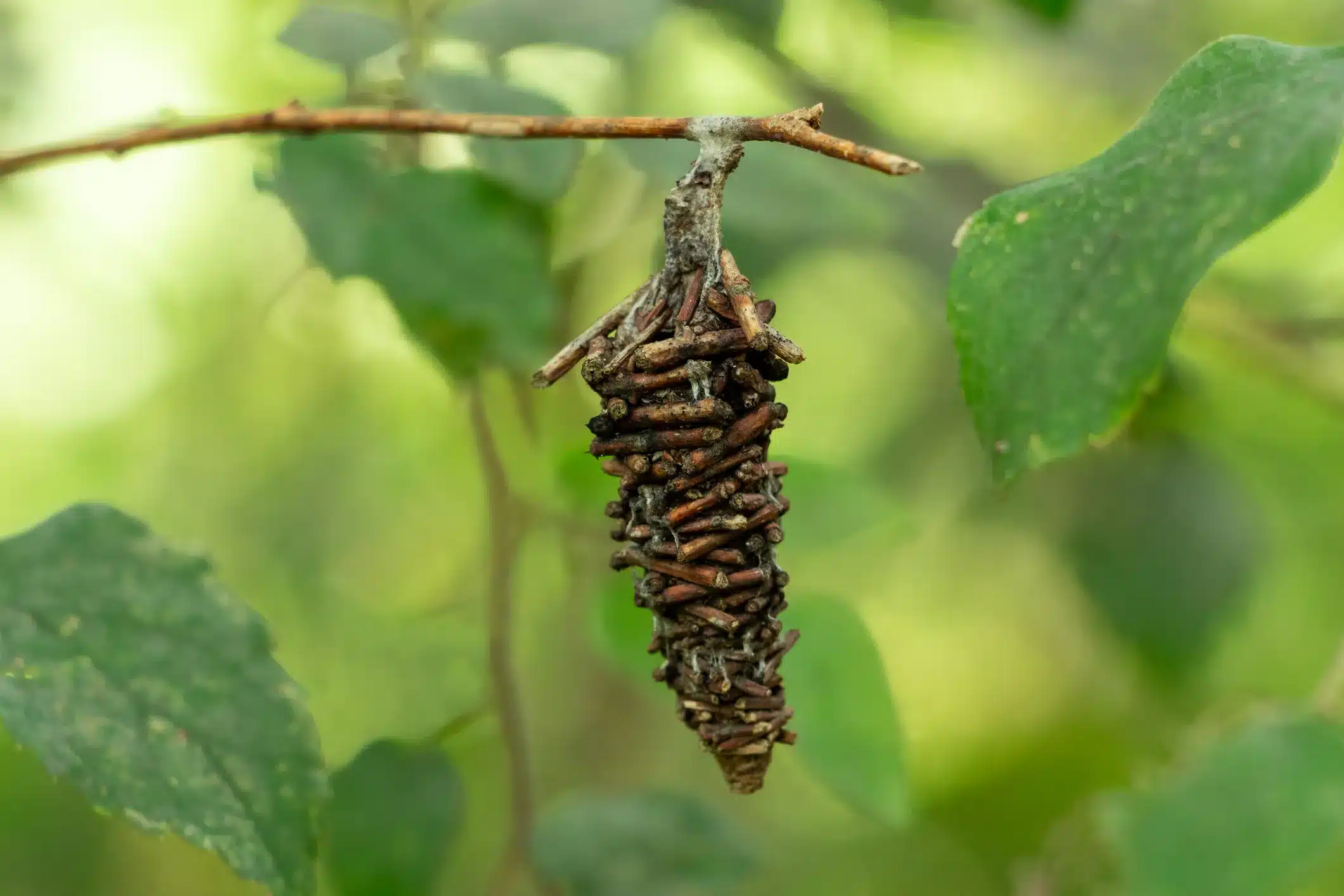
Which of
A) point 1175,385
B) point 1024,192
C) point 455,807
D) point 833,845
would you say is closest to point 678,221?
point 1024,192

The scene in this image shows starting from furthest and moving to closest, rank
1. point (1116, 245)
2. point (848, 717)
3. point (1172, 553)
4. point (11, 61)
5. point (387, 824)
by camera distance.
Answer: point (11, 61)
point (1172, 553)
point (387, 824)
point (848, 717)
point (1116, 245)

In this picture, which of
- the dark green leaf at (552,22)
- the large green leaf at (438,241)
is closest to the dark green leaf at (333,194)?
the large green leaf at (438,241)

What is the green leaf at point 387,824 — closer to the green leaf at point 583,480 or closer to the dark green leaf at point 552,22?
the green leaf at point 583,480

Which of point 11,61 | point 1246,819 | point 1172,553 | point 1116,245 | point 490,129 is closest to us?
point 1116,245

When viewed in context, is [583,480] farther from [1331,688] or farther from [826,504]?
[1331,688]

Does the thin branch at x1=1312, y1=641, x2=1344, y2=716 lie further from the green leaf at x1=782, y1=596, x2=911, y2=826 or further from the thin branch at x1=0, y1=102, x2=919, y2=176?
the thin branch at x1=0, y1=102, x2=919, y2=176

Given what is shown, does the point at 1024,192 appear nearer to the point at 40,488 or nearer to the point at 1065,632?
the point at 1065,632

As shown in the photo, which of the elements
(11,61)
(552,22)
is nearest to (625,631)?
(552,22)

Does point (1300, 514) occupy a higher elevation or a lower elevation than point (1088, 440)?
higher
